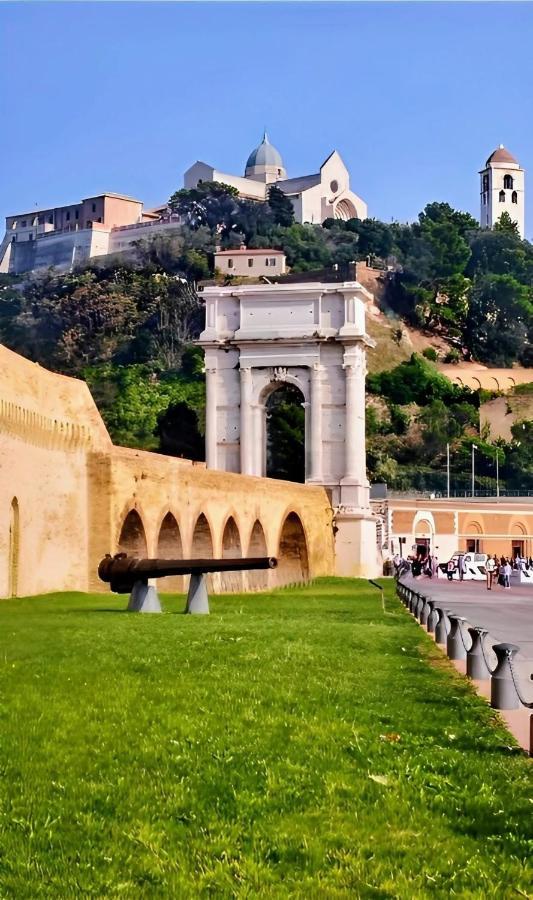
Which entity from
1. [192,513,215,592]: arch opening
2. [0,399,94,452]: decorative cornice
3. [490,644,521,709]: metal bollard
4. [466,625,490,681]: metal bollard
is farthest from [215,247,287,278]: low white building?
[490,644,521,709]: metal bollard

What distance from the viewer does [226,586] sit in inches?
1555

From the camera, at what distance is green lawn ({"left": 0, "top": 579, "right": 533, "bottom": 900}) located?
648 cm

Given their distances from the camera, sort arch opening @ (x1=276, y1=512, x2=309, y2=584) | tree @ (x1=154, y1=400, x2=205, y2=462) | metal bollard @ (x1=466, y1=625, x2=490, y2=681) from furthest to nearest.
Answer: tree @ (x1=154, y1=400, x2=205, y2=462), arch opening @ (x1=276, y1=512, x2=309, y2=584), metal bollard @ (x1=466, y1=625, x2=490, y2=681)

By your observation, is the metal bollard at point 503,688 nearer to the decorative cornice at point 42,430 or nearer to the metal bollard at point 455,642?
the metal bollard at point 455,642

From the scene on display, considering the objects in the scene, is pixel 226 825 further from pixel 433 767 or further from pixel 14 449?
pixel 14 449

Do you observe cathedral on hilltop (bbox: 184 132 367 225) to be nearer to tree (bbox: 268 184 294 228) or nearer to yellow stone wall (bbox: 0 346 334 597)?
tree (bbox: 268 184 294 228)

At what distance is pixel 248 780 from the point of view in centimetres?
819

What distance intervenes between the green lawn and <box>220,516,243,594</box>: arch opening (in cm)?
2492

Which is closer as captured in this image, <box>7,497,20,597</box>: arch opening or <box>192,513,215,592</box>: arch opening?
<box>7,497,20,597</box>: arch opening

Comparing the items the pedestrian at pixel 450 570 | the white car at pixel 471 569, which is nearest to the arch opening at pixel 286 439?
the white car at pixel 471 569

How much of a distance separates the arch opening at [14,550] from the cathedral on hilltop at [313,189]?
5328 inches

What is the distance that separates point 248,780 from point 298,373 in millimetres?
54535

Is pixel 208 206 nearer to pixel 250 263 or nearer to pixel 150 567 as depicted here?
pixel 250 263

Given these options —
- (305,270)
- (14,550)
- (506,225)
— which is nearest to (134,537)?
(14,550)
